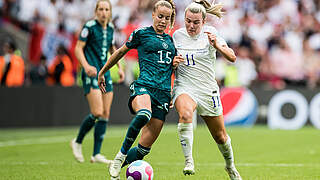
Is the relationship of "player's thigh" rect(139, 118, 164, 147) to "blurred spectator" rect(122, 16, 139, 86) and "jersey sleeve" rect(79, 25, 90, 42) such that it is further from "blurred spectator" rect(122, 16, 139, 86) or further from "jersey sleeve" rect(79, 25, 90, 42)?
"blurred spectator" rect(122, 16, 139, 86)

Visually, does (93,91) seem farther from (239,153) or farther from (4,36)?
(4,36)

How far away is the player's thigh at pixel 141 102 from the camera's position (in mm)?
6781

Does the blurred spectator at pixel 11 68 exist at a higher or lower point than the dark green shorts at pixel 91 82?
lower

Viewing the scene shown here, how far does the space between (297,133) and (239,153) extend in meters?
5.37

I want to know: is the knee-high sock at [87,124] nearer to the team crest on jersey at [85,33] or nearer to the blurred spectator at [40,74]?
the team crest on jersey at [85,33]

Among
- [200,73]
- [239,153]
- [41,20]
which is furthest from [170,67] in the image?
[41,20]

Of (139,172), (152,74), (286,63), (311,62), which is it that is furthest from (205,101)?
(311,62)

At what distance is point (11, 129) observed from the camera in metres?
16.8

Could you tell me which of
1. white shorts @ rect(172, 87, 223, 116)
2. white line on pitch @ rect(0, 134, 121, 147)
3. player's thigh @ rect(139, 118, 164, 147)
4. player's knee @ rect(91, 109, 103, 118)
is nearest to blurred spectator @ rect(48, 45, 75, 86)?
white line on pitch @ rect(0, 134, 121, 147)

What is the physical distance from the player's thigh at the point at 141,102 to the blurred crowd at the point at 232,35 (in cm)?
1112

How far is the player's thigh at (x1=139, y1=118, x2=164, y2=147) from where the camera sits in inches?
278

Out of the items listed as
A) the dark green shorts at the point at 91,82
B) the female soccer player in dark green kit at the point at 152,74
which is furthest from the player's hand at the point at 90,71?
the female soccer player in dark green kit at the point at 152,74

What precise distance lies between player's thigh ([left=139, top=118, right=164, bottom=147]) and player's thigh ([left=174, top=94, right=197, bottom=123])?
328 millimetres

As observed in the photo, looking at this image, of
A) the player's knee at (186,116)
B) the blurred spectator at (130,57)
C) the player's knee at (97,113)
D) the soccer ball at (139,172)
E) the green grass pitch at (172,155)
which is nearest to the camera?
the soccer ball at (139,172)
